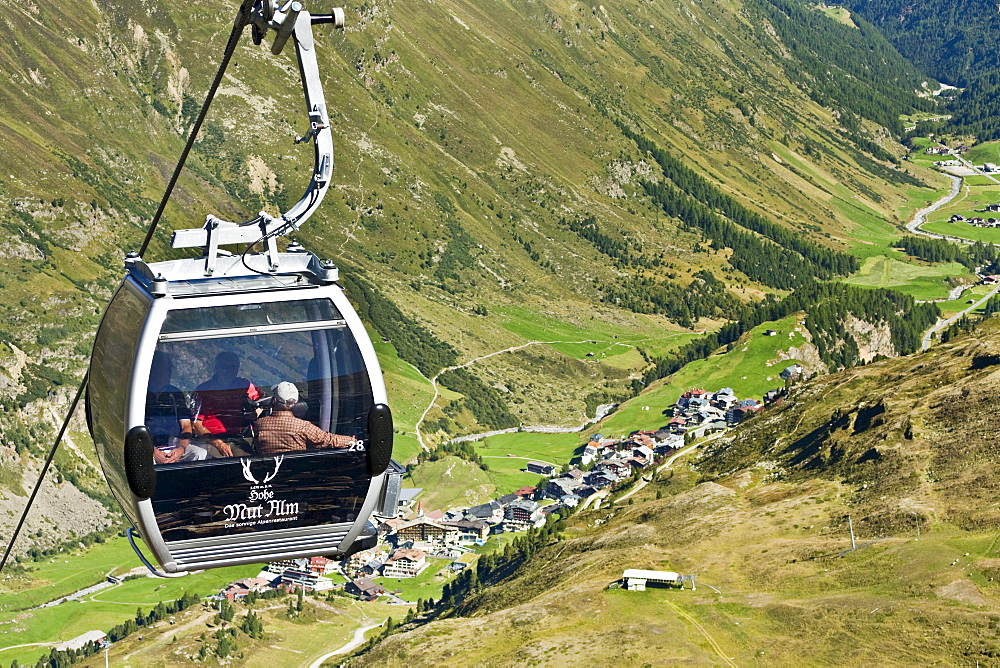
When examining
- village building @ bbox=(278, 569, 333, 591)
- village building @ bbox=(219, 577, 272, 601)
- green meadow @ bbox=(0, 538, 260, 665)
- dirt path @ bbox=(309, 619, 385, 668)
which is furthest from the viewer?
green meadow @ bbox=(0, 538, 260, 665)

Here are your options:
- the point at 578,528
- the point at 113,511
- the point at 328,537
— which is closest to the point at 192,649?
the point at 578,528

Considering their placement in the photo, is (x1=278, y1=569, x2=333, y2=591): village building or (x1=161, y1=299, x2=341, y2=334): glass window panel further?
(x1=278, y1=569, x2=333, y2=591): village building

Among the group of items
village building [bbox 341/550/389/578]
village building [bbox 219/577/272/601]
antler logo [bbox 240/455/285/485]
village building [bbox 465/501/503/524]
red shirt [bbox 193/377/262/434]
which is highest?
red shirt [bbox 193/377/262/434]

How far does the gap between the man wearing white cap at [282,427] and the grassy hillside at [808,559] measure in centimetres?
5681

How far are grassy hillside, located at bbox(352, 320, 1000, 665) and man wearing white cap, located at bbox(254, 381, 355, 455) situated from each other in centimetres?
5681

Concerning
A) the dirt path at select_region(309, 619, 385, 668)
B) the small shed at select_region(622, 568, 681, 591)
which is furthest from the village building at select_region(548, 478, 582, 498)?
the small shed at select_region(622, 568, 681, 591)

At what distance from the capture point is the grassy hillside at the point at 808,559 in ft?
260

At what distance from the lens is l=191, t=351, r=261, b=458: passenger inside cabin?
73.7 ft

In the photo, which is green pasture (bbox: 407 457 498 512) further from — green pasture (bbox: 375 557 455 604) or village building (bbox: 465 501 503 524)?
green pasture (bbox: 375 557 455 604)

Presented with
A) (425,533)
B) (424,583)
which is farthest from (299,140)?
(425,533)

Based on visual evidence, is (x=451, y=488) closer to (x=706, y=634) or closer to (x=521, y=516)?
(x=521, y=516)

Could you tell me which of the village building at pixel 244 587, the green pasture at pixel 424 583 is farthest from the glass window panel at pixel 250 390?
the village building at pixel 244 587

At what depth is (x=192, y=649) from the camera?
438 feet

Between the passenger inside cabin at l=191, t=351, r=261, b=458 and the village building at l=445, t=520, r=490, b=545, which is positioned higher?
the passenger inside cabin at l=191, t=351, r=261, b=458
